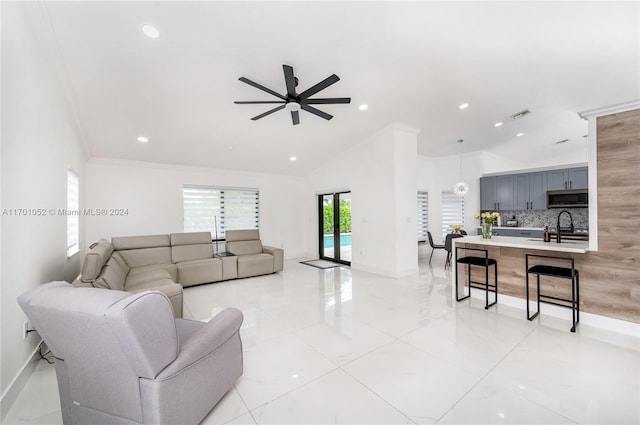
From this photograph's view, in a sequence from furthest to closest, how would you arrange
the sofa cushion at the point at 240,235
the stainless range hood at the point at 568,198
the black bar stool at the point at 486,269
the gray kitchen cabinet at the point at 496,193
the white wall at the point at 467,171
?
the white wall at the point at 467,171
the gray kitchen cabinet at the point at 496,193
the stainless range hood at the point at 568,198
the sofa cushion at the point at 240,235
the black bar stool at the point at 486,269

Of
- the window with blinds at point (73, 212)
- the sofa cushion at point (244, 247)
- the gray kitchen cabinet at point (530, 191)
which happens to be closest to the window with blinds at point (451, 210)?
the gray kitchen cabinet at point (530, 191)

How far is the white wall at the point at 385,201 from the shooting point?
5098mm

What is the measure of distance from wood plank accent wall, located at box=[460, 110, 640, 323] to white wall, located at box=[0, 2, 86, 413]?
5.26 m

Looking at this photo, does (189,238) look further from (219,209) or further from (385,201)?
(385,201)

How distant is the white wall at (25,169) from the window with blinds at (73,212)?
1.19 metres

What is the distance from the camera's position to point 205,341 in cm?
164

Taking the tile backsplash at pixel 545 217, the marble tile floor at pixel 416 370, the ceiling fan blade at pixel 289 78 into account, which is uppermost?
the ceiling fan blade at pixel 289 78

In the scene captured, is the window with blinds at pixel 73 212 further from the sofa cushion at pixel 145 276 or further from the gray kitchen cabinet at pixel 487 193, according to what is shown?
the gray kitchen cabinet at pixel 487 193

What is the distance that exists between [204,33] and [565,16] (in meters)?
3.48

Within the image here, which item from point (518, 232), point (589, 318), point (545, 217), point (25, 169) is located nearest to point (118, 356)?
point (25, 169)

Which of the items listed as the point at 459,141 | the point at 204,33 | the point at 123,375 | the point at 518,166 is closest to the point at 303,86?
the point at 204,33

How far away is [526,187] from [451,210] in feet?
6.10

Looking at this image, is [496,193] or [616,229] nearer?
[616,229]

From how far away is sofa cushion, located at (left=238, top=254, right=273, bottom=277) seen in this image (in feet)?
17.1
